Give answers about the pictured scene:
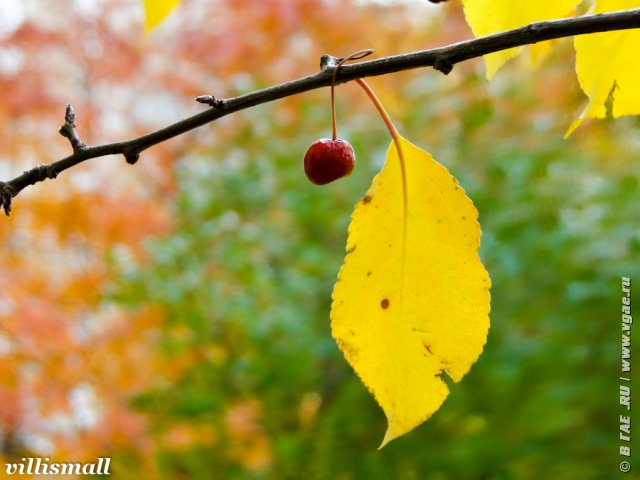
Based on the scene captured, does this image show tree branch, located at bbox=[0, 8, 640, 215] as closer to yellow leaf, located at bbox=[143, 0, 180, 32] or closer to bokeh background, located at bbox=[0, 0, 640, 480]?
yellow leaf, located at bbox=[143, 0, 180, 32]

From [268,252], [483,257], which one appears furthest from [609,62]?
[268,252]

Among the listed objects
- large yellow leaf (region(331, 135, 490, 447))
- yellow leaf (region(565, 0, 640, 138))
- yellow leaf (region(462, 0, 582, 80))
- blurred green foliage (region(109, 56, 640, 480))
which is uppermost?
blurred green foliage (region(109, 56, 640, 480))

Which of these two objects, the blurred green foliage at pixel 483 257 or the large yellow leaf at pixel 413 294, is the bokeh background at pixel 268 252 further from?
the large yellow leaf at pixel 413 294

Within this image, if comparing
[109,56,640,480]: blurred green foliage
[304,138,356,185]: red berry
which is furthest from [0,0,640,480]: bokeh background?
[304,138,356,185]: red berry

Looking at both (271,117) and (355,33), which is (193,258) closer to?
(271,117)

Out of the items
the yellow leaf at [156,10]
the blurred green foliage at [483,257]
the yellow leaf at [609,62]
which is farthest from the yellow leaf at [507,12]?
the blurred green foliage at [483,257]
